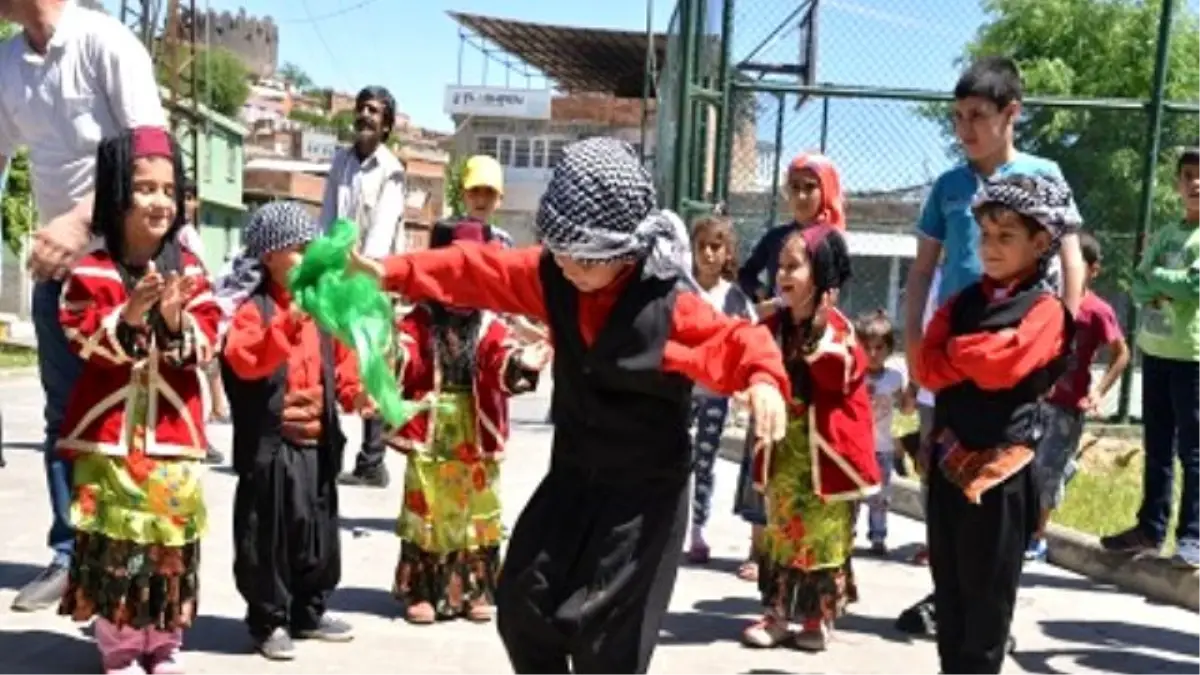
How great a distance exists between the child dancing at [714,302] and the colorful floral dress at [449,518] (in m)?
1.18

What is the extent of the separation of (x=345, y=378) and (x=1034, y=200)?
247 centimetres

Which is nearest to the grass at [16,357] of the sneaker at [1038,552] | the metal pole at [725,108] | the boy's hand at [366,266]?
the metal pole at [725,108]

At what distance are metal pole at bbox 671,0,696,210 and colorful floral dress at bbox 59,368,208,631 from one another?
20.2ft

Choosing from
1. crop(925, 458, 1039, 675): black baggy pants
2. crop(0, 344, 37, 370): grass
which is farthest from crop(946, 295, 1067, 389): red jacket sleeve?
crop(0, 344, 37, 370): grass

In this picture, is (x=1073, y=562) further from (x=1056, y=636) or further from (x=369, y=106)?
(x=369, y=106)

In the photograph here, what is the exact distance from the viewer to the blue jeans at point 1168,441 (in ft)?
20.0

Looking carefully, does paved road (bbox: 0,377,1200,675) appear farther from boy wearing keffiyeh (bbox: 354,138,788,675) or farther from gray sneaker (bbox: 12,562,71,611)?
boy wearing keffiyeh (bbox: 354,138,788,675)

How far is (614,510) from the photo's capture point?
3.44 m

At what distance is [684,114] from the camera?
9.72 meters

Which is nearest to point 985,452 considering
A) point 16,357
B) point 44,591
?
point 44,591

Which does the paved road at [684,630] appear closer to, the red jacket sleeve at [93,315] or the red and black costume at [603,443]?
the red jacket sleeve at [93,315]

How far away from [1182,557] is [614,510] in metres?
3.90

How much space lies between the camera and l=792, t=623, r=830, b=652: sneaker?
5254mm

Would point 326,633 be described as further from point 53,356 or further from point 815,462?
point 815,462
